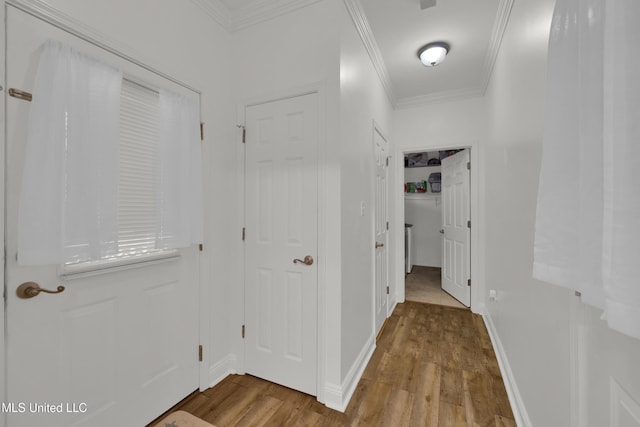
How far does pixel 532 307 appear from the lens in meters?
1.45

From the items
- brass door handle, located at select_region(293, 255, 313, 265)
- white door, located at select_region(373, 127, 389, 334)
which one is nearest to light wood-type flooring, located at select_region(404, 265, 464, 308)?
white door, located at select_region(373, 127, 389, 334)

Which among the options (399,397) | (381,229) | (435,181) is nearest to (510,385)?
(399,397)

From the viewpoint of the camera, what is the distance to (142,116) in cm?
153

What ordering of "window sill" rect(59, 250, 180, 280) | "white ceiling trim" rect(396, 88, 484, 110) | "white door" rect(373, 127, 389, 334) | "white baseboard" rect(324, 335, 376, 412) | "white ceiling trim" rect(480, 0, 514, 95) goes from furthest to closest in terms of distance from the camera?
"white ceiling trim" rect(396, 88, 484, 110) → "white door" rect(373, 127, 389, 334) → "white ceiling trim" rect(480, 0, 514, 95) → "white baseboard" rect(324, 335, 376, 412) → "window sill" rect(59, 250, 180, 280)

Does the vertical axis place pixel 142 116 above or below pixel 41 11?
below

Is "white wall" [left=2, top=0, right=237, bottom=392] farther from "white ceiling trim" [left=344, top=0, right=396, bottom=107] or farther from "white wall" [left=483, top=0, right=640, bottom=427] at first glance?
"white wall" [left=483, top=0, right=640, bottom=427]

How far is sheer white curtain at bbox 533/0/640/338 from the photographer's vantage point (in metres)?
0.48

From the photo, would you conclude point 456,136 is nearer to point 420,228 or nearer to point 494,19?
point 494,19

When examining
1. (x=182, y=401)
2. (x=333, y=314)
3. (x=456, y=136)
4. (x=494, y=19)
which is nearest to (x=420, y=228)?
(x=456, y=136)

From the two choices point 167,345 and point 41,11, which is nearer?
point 41,11

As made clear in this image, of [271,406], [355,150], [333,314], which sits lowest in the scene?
Answer: [271,406]

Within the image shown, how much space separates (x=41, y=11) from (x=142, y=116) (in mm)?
529

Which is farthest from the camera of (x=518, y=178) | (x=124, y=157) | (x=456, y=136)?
(x=456, y=136)

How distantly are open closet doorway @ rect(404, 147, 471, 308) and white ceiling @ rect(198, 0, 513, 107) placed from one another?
1.01 meters
